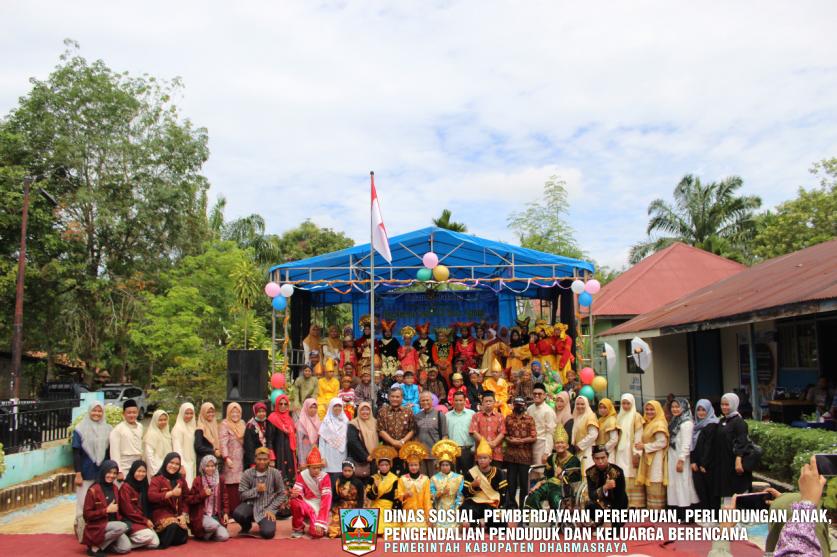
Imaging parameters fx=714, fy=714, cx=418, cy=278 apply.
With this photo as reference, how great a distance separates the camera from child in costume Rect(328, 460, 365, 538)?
7.03 meters

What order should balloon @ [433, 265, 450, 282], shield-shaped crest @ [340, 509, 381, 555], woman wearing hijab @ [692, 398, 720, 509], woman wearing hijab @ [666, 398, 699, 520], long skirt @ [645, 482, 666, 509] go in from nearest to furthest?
shield-shaped crest @ [340, 509, 381, 555]
woman wearing hijab @ [692, 398, 720, 509]
woman wearing hijab @ [666, 398, 699, 520]
long skirt @ [645, 482, 666, 509]
balloon @ [433, 265, 450, 282]

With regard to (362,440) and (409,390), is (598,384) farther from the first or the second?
(362,440)

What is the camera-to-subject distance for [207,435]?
297 inches

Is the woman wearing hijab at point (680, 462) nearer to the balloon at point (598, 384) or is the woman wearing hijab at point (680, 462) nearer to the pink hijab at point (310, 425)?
the balloon at point (598, 384)

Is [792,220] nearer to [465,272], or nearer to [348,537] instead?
[465,272]

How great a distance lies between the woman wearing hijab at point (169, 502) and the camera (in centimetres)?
664

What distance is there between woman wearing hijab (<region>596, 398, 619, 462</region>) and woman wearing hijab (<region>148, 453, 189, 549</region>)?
167 inches

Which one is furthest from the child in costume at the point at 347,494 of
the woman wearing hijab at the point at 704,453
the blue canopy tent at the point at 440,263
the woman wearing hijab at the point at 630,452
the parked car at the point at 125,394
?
the parked car at the point at 125,394

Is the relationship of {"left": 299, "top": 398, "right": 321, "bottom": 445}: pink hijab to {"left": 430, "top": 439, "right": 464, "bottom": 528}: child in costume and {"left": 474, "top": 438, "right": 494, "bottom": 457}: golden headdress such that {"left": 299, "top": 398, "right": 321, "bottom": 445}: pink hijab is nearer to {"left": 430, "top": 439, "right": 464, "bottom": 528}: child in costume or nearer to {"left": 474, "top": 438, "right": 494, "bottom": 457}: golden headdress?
{"left": 430, "top": 439, "right": 464, "bottom": 528}: child in costume

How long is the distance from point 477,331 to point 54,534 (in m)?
7.57

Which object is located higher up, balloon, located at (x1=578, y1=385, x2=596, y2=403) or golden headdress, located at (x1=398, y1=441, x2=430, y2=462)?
balloon, located at (x1=578, y1=385, x2=596, y2=403)

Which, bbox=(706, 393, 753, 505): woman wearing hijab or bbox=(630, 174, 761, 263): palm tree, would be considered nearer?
bbox=(706, 393, 753, 505): woman wearing hijab

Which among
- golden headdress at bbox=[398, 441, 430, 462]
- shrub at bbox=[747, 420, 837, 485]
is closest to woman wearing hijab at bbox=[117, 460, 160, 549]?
golden headdress at bbox=[398, 441, 430, 462]

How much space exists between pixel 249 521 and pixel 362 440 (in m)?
1.49
